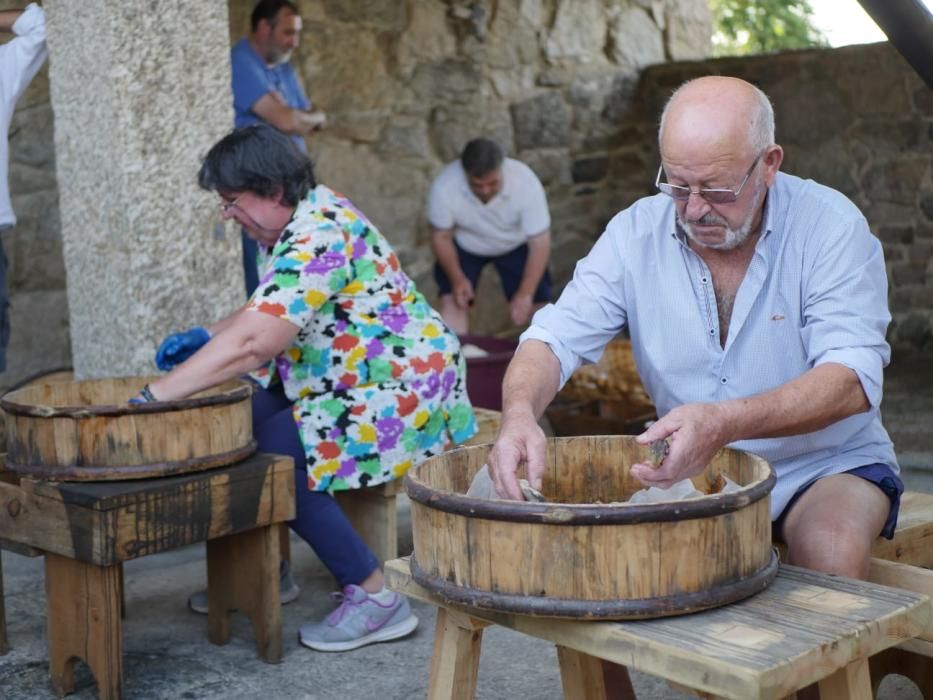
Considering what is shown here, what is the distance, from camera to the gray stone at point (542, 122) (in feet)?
24.4

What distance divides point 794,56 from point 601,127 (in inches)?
47.2

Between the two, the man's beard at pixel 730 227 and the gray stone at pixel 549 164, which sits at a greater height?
the gray stone at pixel 549 164

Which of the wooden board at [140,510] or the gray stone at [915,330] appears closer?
the wooden board at [140,510]

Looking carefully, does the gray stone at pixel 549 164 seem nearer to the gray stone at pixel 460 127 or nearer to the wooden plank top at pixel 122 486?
the gray stone at pixel 460 127

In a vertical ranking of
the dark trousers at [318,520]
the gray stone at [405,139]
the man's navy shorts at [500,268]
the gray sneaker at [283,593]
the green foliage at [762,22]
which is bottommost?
the gray sneaker at [283,593]

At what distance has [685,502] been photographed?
1779 millimetres

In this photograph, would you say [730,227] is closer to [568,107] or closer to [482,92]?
[482,92]

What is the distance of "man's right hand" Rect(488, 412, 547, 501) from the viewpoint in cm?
204

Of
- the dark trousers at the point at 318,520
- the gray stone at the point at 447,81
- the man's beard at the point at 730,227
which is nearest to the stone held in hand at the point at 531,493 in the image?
the man's beard at the point at 730,227

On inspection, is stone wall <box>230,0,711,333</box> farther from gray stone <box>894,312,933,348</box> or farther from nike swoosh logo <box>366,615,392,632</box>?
nike swoosh logo <box>366,615,392,632</box>

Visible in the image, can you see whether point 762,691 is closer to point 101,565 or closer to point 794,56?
point 101,565

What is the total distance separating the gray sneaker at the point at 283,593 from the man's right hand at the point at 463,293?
2806 millimetres

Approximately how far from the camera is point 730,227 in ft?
7.56

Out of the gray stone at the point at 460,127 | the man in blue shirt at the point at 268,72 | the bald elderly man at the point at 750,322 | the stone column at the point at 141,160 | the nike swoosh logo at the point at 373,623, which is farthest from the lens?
the gray stone at the point at 460,127
